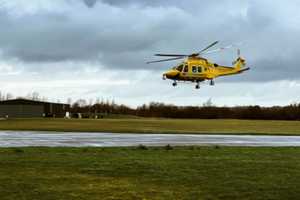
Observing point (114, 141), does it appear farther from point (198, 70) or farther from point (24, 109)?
point (24, 109)

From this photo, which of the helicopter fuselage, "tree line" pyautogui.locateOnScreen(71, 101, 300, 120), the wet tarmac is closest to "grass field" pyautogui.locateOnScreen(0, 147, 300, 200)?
the wet tarmac

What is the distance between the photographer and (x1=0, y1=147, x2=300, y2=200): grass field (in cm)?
1238

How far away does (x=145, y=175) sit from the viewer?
15156 mm

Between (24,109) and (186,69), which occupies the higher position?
(186,69)

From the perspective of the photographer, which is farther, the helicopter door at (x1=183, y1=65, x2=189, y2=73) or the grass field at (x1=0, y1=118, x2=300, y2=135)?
the grass field at (x1=0, y1=118, x2=300, y2=135)

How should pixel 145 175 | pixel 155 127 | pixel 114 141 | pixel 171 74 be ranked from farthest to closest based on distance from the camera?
pixel 155 127
pixel 171 74
pixel 114 141
pixel 145 175

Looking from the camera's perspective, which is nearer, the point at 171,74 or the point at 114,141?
the point at 114,141

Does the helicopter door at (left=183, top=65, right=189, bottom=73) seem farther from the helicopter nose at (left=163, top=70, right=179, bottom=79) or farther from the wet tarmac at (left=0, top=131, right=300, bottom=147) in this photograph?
the wet tarmac at (left=0, top=131, right=300, bottom=147)

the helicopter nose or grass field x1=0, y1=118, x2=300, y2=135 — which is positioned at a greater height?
the helicopter nose

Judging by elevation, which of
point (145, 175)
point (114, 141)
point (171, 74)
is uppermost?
point (171, 74)

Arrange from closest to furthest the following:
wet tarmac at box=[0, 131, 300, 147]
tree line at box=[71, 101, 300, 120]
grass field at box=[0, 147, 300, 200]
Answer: grass field at box=[0, 147, 300, 200] < wet tarmac at box=[0, 131, 300, 147] < tree line at box=[71, 101, 300, 120]

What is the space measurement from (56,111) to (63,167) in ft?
451

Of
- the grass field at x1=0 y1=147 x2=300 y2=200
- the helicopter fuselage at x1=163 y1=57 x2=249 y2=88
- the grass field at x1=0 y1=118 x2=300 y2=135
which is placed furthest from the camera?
the grass field at x1=0 y1=118 x2=300 y2=135

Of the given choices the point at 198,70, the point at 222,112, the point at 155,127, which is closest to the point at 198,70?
the point at 198,70
